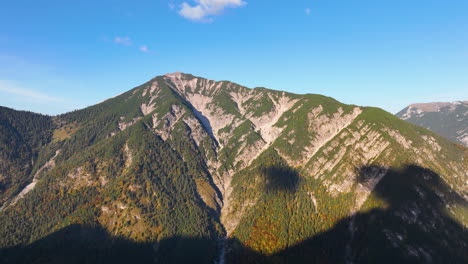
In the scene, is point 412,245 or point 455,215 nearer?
point 412,245

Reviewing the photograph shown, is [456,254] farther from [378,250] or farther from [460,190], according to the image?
[460,190]

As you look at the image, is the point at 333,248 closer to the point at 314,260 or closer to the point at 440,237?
the point at 314,260

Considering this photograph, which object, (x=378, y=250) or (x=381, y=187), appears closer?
(x=378, y=250)

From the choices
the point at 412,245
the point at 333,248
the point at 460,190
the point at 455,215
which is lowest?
the point at 333,248

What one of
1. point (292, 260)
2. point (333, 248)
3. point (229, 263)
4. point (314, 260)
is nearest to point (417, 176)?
point (333, 248)

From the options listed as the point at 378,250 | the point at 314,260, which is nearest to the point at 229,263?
the point at 314,260

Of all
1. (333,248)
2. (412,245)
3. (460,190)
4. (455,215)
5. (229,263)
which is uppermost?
(460,190)

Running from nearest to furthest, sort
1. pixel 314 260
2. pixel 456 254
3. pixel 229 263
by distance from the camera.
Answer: pixel 456 254, pixel 314 260, pixel 229 263

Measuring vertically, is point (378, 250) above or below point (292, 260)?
above

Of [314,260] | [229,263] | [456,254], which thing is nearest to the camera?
[456,254]
